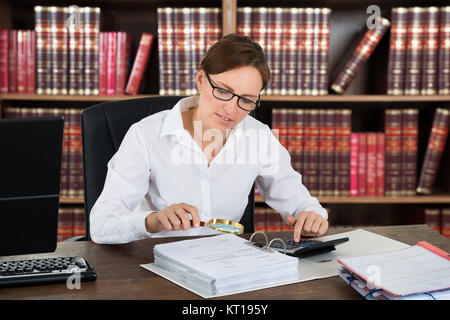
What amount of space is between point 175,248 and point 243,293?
0.22 m

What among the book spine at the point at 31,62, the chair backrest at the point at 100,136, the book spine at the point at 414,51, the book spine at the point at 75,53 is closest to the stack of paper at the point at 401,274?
the chair backrest at the point at 100,136

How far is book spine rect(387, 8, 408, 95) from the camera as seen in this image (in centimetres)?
230

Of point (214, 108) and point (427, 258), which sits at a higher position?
point (214, 108)

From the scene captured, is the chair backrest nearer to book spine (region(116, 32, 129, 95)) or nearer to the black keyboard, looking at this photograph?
the black keyboard

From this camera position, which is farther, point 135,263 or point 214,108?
point 214,108

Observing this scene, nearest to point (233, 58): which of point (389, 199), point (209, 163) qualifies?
point (209, 163)

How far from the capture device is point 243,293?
0.92 m

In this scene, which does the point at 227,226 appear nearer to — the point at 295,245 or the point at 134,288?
the point at 295,245

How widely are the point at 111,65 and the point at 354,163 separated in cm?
115

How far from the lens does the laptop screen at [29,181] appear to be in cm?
80

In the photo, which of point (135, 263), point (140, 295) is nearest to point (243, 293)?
point (140, 295)

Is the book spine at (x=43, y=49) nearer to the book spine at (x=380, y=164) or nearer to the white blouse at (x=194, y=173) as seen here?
the white blouse at (x=194, y=173)

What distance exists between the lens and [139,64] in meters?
2.36
